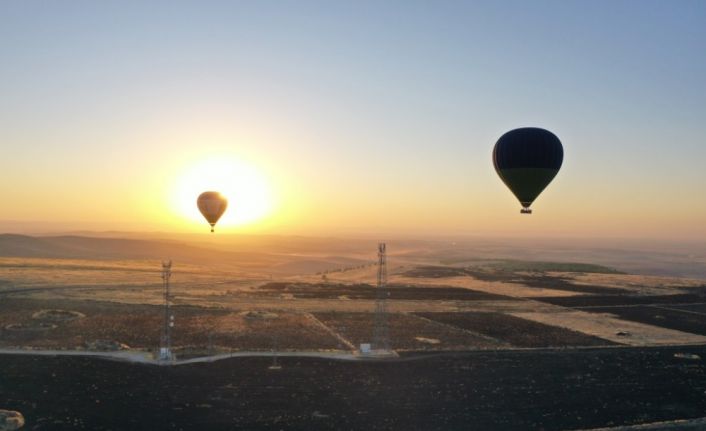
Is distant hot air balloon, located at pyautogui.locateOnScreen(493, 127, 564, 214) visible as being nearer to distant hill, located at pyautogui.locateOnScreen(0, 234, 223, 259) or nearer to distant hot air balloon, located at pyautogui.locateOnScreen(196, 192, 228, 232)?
distant hot air balloon, located at pyautogui.locateOnScreen(196, 192, 228, 232)

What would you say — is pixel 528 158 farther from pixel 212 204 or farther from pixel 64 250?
pixel 64 250


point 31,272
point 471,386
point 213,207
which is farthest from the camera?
point 31,272

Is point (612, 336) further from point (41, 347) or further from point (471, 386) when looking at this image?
point (41, 347)

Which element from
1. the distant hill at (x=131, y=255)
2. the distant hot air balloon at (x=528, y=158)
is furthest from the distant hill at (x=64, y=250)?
the distant hot air balloon at (x=528, y=158)

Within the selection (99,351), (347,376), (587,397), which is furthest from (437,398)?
(99,351)

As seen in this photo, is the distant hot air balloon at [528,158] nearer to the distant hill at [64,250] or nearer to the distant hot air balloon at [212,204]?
the distant hot air balloon at [212,204]

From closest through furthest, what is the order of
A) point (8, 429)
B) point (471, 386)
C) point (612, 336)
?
point (8, 429), point (471, 386), point (612, 336)

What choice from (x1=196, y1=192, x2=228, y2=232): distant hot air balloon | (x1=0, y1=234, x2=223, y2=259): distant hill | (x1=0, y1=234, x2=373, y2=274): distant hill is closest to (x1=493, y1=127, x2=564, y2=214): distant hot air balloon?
(x1=196, y1=192, x2=228, y2=232): distant hot air balloon
